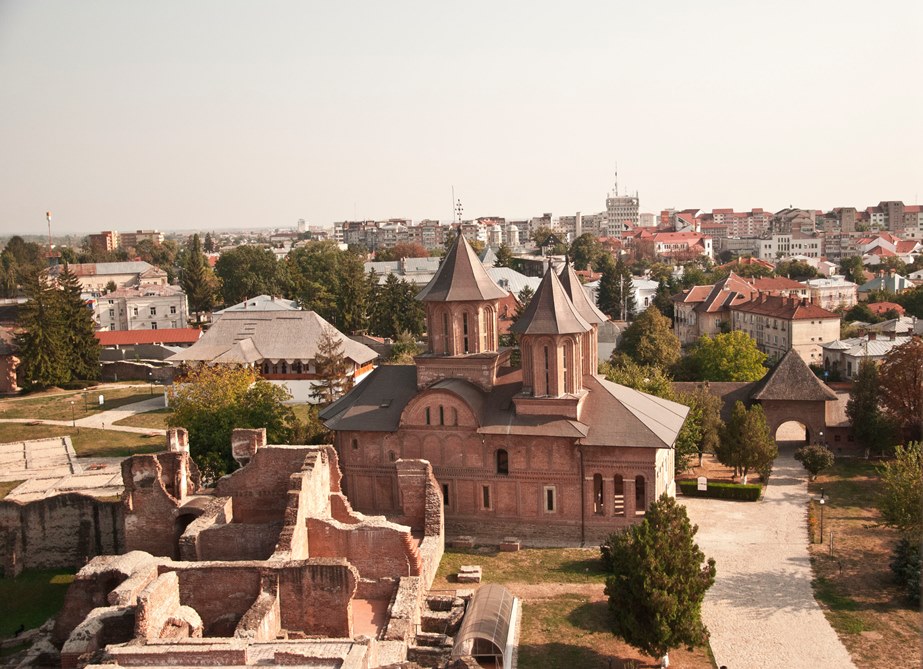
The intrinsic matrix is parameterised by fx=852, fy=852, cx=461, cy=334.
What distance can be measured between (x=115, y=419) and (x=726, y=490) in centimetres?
3826

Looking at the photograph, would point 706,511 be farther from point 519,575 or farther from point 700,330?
point 700,330

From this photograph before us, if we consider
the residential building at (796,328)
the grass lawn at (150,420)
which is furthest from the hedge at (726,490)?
the residential building at (796,328)

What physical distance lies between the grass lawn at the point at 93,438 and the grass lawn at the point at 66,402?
3016mm

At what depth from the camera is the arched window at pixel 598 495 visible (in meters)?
31.6

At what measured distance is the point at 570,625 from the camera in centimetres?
2486

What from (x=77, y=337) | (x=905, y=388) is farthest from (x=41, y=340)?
(x=905, y=388)

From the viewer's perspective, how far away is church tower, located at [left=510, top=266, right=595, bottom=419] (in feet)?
104

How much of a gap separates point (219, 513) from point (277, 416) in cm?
1174

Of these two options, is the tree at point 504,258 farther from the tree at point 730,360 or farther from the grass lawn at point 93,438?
the grass lawn at point 93,438

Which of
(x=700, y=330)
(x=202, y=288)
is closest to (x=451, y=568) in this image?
(x=700, y=330)

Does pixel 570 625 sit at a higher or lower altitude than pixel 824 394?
lower

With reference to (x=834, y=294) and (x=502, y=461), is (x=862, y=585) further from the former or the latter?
(x=834, y=294)

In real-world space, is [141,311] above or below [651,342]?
above

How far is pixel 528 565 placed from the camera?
29.6 metres
